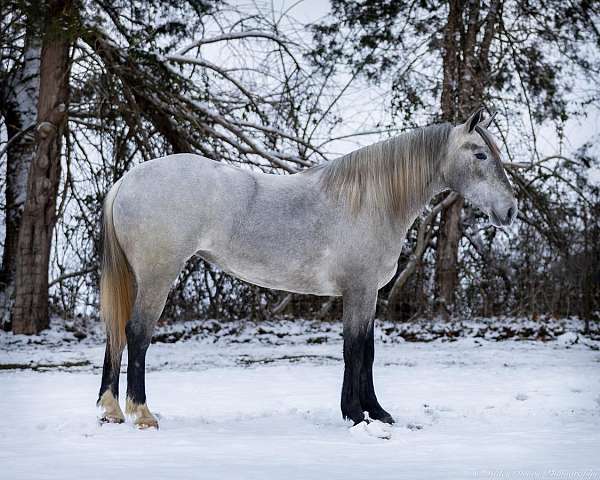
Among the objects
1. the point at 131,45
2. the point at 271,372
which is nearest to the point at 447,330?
the point at 271,372

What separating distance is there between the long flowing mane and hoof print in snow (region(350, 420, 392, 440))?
121cm

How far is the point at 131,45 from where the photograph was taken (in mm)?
8859

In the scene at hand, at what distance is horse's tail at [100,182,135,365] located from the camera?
155 inches

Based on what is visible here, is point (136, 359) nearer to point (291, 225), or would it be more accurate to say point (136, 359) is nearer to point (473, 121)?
point (291, 225)

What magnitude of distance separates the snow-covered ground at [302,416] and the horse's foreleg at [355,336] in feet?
0.62

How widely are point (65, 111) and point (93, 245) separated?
1.99 metres

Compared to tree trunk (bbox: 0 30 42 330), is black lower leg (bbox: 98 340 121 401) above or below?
below

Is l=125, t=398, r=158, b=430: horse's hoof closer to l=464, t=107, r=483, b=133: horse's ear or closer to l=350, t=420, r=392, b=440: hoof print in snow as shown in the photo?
l=350, t=420, r=392, b=440: hoof print in snow

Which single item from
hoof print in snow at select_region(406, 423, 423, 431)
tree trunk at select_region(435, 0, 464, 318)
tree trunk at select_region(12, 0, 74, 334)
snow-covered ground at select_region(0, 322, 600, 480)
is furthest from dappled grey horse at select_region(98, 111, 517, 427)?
tree trunk at select_region(435, 0, 464, 318)

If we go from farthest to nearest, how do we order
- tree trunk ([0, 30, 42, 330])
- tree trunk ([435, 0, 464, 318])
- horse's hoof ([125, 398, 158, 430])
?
tree trunk ([435, 0, 464, 318])
tree trunk ([0, 30, 42, 330])
horse's hoof ([125, 398, 158, 430])

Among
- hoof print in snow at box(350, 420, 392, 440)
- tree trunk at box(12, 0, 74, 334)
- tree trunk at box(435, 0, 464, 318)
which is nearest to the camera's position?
hoof print in snow at box(350, 420, 392, 440)

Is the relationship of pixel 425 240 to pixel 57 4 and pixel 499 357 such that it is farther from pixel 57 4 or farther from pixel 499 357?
pixel 57 4

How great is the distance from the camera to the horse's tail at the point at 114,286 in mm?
3939

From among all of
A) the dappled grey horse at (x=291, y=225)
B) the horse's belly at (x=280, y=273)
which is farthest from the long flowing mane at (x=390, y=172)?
the horse's belly at (x=280, y=273)
